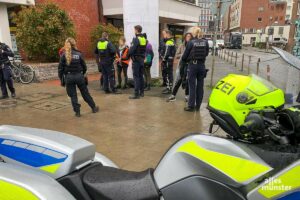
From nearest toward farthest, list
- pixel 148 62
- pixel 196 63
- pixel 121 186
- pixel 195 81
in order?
pixel 121 186
pixel 196 63
pixel 195 81
pixel 148 62

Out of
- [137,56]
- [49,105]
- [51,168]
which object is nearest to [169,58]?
[137,56]

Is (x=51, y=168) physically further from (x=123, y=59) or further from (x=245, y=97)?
(x=123, y=59)

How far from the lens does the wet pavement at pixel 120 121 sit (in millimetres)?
4527

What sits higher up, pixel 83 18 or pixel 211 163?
pixel 83 18

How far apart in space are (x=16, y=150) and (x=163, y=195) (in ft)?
3.52

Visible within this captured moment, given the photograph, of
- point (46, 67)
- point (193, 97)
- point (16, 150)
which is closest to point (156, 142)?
point (193, 97)

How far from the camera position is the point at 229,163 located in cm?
140

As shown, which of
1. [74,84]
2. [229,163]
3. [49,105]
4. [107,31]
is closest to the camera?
[229,163]

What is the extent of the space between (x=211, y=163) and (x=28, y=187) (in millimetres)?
995

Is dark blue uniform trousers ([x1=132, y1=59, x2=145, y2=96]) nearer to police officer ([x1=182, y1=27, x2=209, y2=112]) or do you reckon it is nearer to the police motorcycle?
police officer ([x1=182, y1=27, x2=209, y2=112])

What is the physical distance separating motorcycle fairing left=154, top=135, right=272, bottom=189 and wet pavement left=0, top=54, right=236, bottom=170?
251 cm

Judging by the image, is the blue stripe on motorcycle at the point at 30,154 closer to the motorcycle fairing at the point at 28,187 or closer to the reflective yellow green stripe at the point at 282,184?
the motorcycle fairing at the point at 28,187

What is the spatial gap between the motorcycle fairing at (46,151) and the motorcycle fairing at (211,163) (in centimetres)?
58

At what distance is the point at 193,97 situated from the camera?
6742 mm
